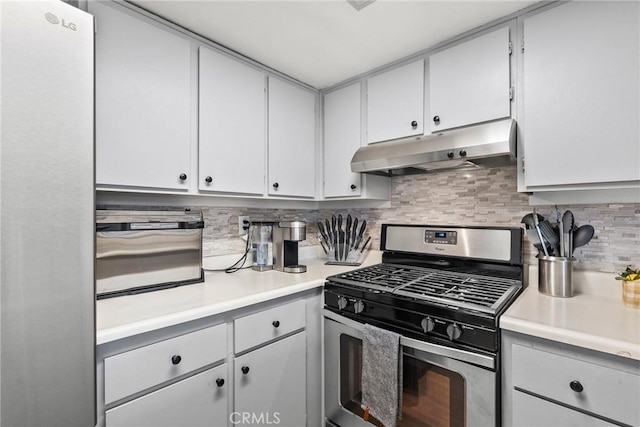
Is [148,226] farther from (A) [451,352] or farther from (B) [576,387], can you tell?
(B) [576,387]

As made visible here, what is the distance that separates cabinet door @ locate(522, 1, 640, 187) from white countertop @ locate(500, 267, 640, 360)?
0.51m

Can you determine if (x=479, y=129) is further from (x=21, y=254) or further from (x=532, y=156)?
(x=21, y=254)

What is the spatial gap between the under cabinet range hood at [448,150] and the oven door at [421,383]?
0.88 metres

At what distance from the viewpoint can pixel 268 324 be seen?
143 centimetres

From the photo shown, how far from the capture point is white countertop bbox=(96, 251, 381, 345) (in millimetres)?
1021

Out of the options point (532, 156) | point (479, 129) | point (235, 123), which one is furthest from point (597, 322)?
point (235, 123)

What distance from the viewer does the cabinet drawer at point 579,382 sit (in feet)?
2.89

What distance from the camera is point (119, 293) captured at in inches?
52.4

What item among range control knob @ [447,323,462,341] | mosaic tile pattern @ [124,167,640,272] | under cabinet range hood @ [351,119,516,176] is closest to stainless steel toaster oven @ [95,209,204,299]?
mosaic tile pattern @ [124,167,640,272]

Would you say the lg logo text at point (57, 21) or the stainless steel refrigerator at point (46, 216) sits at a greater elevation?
the lg logo text at point (57, 21)

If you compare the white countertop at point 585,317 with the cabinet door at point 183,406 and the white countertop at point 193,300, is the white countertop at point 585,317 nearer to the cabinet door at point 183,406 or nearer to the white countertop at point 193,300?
the white countertop at point 193,300

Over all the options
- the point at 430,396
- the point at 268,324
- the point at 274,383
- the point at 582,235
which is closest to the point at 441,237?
the point at 582,235

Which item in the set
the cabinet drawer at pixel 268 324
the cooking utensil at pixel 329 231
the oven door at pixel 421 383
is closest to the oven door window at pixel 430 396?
the oven door at pixel 421 383

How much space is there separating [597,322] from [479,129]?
35.6 inches
